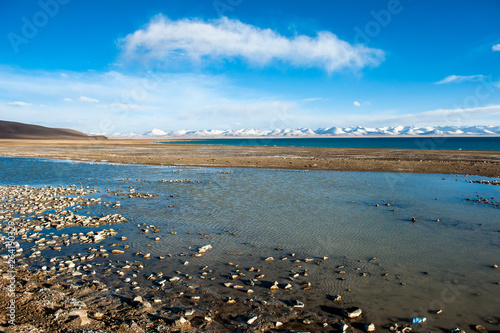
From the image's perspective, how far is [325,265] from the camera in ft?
33.2

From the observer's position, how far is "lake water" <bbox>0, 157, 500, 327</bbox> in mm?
8359

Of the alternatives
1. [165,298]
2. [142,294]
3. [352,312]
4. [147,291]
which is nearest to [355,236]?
[352,312]

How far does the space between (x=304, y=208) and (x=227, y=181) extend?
38.1ft

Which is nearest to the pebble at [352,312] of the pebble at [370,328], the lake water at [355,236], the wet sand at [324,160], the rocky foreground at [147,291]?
the rocky foreground at [147,291]

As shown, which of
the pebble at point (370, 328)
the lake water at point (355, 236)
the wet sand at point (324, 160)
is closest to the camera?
the pebble at point (370, 328)

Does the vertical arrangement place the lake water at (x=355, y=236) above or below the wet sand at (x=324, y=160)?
below

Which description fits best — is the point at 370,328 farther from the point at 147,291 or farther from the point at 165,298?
the point at 147,291

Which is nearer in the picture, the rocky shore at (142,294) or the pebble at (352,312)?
the rocky shore at (142,294)

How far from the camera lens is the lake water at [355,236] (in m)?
8.36

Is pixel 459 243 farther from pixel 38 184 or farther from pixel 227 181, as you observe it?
pixel 38 184

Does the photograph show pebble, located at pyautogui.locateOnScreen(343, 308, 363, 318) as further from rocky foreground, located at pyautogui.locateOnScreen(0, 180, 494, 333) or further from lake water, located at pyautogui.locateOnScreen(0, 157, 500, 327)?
lake water, located at pyautogui.locateOnScreen(0, 157, 500, 327)

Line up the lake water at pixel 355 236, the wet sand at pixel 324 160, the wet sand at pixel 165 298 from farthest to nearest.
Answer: the wet sand at pixel 324 160 → the lake water at pixel 355 236 → the wet sand at pixel 165 298

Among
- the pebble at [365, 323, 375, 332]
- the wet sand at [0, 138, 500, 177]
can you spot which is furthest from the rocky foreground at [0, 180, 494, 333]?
the wet sand at [0, 138, 500, 177]

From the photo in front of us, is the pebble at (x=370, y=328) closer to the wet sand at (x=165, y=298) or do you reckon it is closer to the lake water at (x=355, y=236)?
the wet sand at (x=165, y=298)
